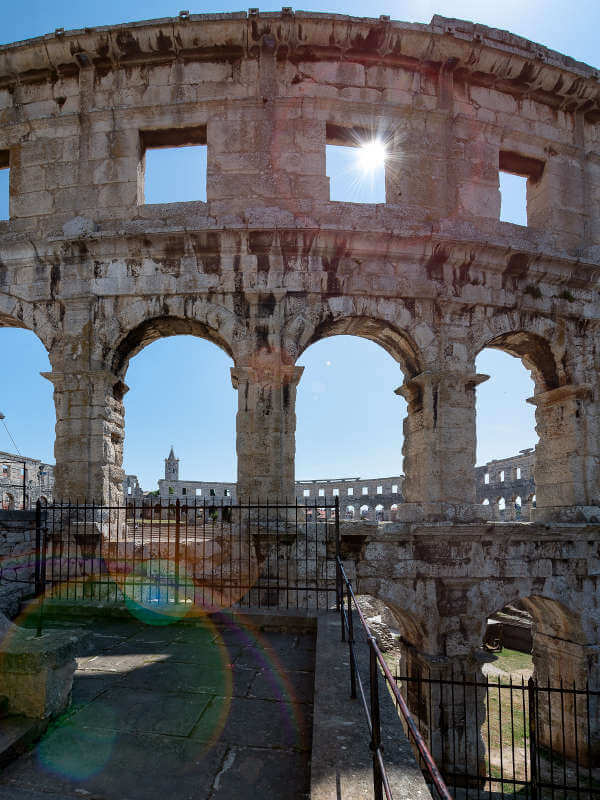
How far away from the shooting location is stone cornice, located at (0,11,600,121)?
30.1ft

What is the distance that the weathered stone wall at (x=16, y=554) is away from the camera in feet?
21.9

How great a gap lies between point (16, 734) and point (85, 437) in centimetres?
628

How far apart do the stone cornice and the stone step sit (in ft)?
34.0

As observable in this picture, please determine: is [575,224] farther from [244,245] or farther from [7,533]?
[7,533]

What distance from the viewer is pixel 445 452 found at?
28.8 ft

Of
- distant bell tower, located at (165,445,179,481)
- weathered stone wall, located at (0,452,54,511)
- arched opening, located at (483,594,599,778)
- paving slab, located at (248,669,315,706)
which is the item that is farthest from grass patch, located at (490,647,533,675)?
distant bell tower, located at (165,445,179,481)

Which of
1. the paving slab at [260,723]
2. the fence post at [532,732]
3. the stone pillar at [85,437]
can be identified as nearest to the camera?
the paving slab at [260,723]

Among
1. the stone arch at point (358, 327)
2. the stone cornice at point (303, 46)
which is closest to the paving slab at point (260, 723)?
the stone arch at point (358, 327)

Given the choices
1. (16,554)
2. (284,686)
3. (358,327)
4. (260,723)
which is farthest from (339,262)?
(260,723)

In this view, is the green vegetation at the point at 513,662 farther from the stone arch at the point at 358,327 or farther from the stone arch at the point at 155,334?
the stone arch at the point at 155,334

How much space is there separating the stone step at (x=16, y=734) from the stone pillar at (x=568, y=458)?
857 cm

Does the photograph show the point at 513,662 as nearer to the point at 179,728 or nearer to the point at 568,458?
the point at 568,458

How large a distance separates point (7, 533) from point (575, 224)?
444 inches

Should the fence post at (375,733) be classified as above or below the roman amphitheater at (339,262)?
below
